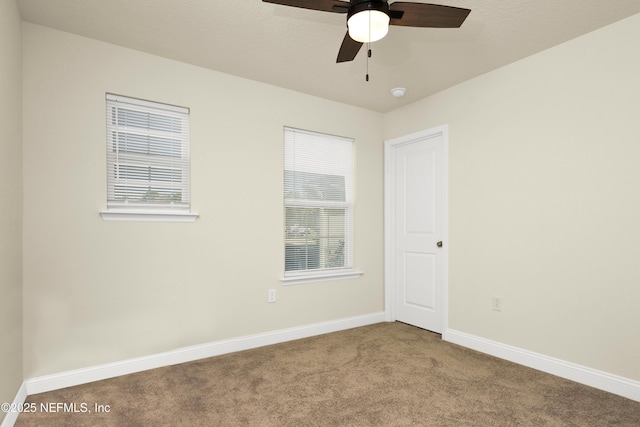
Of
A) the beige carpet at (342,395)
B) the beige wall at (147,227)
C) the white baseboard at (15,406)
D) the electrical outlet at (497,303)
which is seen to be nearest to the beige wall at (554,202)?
the electrical outlet at (497,303)

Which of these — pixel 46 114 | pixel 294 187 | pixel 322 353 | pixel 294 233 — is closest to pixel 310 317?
pixel 322 353

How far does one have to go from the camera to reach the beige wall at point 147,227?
2426 millimetres

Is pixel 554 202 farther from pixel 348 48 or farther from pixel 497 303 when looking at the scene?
pixel 348 48

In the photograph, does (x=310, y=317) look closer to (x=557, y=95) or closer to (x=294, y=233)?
(x=294, y=233)

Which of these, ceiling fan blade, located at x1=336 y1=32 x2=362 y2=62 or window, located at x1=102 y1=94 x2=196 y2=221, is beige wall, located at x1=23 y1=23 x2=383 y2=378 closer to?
window, located at x1=102 y1=94 x2=196 y2=221

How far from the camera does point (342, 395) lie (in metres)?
2.34

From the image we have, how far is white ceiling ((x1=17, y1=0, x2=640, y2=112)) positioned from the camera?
2.23 m

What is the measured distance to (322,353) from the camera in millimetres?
3098

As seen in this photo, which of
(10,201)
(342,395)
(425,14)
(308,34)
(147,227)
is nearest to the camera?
(425,14)

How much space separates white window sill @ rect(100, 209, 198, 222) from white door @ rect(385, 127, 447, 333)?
7.51 feet

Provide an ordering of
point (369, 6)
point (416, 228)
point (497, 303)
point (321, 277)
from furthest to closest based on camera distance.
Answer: point (416, 228) < point (321, 277) < point (497, 303) < point (369, 6)

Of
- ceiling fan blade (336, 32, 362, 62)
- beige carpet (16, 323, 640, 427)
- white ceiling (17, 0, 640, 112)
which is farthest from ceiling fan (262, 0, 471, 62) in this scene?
beige carpet (16, 323, 640, 427)

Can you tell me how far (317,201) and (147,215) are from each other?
66.0 inches

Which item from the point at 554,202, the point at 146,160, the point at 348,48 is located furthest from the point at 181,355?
the point at 554,202
